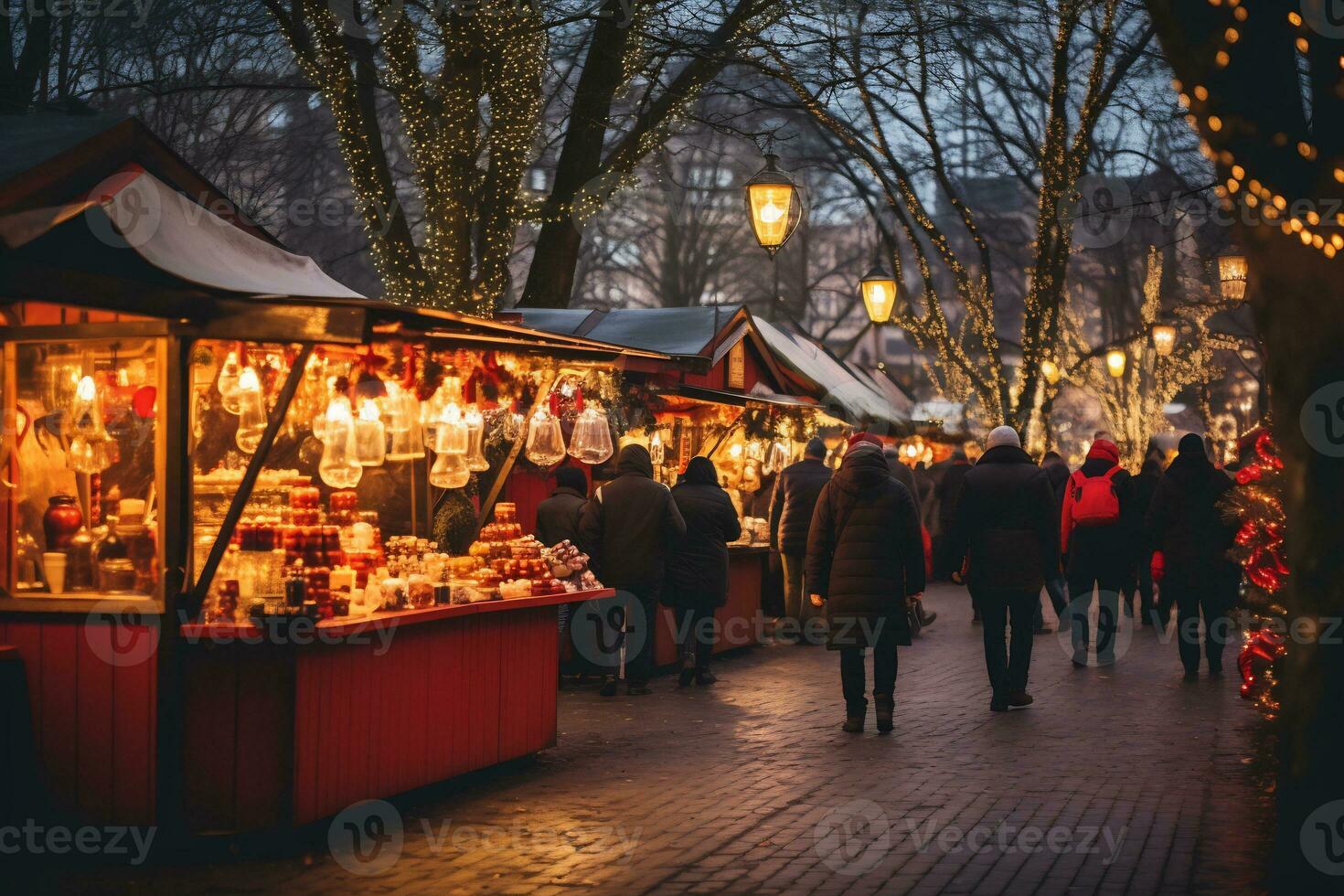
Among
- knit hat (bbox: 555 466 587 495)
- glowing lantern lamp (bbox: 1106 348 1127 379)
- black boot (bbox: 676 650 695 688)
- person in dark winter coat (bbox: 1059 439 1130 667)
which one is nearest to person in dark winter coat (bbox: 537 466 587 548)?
knit hat (bbox: 555 466 587 495)

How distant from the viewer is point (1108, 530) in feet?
48.3

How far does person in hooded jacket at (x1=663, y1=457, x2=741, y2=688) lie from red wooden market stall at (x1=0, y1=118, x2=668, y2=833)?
4375 millimetres

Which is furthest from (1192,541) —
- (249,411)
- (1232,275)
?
(1232,275)

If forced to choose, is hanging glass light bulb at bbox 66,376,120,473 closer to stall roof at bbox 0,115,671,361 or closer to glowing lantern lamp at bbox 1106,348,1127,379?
stall roof at bbox 0,115,671,361

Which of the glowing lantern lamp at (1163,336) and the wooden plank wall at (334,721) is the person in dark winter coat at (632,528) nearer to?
the wooden plank wall at (334,721)

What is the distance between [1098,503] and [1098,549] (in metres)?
0.47

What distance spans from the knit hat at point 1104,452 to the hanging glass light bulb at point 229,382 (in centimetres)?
895

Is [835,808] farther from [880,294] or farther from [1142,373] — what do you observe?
[1142,373]

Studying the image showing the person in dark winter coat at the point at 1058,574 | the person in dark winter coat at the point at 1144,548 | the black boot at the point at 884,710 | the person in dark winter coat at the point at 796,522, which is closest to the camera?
the black boot at the point at 884,710

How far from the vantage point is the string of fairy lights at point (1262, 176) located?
595cm

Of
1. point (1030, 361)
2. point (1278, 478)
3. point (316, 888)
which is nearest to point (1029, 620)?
point (1278, 478)

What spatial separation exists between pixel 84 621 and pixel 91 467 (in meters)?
0.89

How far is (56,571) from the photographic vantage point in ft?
25.6

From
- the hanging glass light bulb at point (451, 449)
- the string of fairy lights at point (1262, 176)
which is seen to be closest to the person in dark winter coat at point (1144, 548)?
the hanging glass light bulb at point (451, 449)
